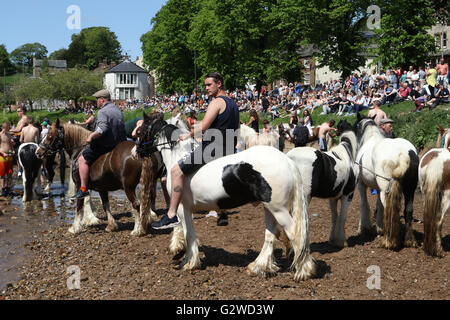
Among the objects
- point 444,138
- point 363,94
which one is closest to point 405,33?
point 363,94

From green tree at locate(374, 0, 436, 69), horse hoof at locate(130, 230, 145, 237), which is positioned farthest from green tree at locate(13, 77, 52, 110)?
horse hoof at locate(130, 230, 145, 237)

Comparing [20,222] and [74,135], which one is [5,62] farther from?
[74,135]

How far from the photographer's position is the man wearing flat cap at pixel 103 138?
9641mm

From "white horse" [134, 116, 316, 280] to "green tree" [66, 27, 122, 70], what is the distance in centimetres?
13023

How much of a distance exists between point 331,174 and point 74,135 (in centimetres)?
667

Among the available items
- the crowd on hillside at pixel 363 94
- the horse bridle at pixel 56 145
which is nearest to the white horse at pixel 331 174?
the horse bridle at pixel 56 145

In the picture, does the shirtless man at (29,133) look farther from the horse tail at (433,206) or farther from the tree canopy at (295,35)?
the tree canopy at (295,35)

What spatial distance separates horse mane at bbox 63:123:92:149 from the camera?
1110cm

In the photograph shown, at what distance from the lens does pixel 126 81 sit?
4173 inches

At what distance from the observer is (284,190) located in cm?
620

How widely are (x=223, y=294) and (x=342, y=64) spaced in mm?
33820

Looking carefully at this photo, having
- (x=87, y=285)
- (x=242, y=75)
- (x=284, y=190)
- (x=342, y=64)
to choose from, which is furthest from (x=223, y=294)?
(x=242, y=75)

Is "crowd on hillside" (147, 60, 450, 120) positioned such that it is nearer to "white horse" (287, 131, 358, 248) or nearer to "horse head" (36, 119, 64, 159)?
"white horse" (287, 131, 358, 248)

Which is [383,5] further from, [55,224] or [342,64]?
[55,224]
